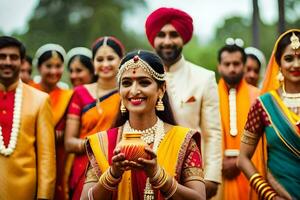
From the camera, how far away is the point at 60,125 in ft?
22.0

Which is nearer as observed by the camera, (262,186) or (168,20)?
(262,186)

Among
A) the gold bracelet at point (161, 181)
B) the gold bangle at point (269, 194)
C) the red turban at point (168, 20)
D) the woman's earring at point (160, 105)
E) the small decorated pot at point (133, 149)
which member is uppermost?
the red turban at point (168, 20)

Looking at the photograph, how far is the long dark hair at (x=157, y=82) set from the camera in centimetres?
451

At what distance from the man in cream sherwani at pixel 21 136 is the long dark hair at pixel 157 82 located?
135 centimetres

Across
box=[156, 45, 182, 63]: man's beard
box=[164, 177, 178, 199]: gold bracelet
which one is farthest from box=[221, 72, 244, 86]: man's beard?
box=[164, 177, 178, 199]: gold bracelet

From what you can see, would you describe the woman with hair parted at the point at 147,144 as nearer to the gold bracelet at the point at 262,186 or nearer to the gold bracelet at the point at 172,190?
the gold bracelet at the point at 172,190

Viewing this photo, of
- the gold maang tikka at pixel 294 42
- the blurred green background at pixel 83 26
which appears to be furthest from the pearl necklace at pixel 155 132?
the blurred green background at pixel 83 26

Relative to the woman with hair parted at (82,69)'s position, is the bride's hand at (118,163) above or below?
below

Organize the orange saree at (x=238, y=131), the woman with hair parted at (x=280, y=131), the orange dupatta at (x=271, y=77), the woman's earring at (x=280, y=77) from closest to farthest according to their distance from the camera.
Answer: the woman with hair parted at (x=280, y=131) < the woman's earring at (x=280, y=77) < the orange dupatta at (x=271, y=77) < the orange saree at (x=238, y=131)

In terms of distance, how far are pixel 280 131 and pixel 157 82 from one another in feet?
4.15

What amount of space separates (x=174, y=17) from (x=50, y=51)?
1.68 m

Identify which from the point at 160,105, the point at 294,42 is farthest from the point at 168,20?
the point at 160,105

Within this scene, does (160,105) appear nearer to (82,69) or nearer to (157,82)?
(157,82)

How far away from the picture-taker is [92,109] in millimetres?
6613
